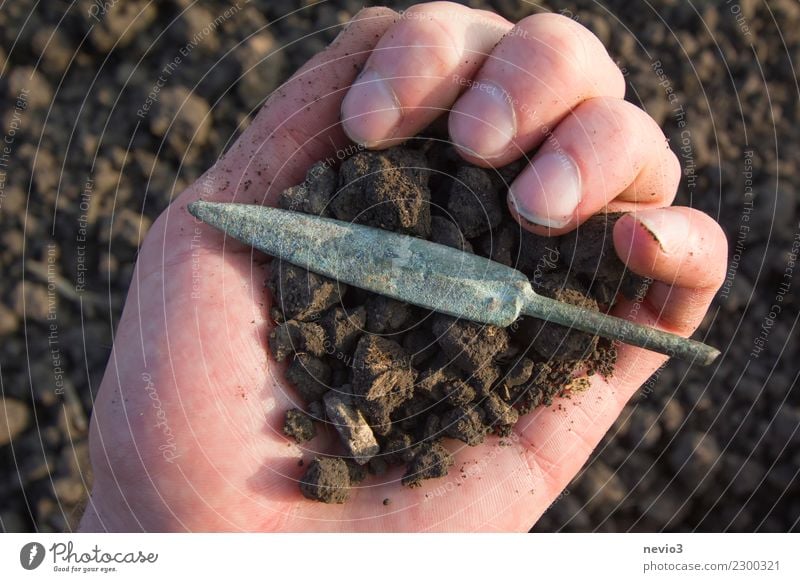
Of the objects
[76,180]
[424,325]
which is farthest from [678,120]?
[76,180]

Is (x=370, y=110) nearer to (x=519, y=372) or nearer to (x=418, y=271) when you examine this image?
(x=418, y=271)

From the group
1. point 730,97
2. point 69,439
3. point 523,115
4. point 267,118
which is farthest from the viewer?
point 730,97

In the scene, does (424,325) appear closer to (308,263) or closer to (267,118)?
(308,263)

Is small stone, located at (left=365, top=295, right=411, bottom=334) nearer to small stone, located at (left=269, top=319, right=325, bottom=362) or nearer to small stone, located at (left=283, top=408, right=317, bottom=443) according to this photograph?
small stone, located at (left=269, top=319, right=325, bottom=362)

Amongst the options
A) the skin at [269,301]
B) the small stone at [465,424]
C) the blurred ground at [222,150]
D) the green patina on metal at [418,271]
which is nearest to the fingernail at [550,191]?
the skin at [269,301]

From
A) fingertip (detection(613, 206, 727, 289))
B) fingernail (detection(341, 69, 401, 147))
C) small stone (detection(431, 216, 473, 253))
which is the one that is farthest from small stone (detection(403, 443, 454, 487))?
fingernail (detection(341, 69, 401, 147))

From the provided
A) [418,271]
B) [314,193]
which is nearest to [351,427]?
[418,271]
